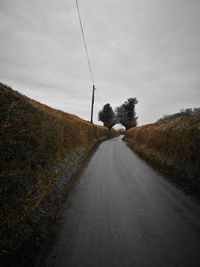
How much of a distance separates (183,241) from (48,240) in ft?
9.00

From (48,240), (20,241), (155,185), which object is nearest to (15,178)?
(20,241)

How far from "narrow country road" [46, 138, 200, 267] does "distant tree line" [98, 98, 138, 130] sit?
5309cm

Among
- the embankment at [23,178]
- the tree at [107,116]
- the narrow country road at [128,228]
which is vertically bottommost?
the narrow country road at [128,228]

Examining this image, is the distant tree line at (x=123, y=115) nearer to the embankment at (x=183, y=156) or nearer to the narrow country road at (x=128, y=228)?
the embankment at (x=183, y=156)

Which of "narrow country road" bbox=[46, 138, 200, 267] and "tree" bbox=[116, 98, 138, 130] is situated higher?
"tree" bbox=[116, 98, 138, 130]

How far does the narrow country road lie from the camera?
2.80 metres

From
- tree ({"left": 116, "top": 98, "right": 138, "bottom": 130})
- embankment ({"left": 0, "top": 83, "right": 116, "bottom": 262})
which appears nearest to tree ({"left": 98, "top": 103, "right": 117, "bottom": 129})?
tree ({"left": 116, "top": 98, "right": 138, "bottom": 130})

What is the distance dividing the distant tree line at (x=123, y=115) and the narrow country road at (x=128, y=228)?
174 ft

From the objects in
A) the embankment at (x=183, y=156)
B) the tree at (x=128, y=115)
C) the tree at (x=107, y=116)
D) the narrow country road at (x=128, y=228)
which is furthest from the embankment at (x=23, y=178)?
the tree at (x=128, y=115)

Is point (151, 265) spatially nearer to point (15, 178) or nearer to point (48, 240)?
point (48, 240)

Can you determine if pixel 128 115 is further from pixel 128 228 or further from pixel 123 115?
pixel 128 228

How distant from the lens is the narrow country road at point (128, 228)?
9.18 ft

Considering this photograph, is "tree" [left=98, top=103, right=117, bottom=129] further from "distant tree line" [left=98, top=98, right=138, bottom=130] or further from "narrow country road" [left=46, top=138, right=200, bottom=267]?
"narrow country road" [left=46, top=138, right=200, bottom=267]

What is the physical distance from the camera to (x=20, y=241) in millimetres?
2945
